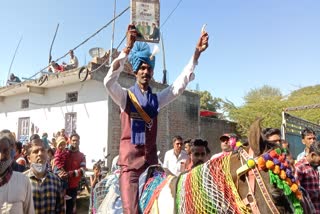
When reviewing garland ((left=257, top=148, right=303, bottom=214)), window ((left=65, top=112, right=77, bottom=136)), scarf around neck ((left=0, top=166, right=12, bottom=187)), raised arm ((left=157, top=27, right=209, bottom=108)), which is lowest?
scarf around neck ((left=0, top=166, right=12, bottom=187))

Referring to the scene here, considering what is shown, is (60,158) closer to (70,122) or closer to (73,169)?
(73,169)

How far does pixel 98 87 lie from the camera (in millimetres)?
12938

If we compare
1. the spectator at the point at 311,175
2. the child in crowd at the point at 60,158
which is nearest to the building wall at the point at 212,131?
the child in crowd at the point at 60,158

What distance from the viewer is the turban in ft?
8.70

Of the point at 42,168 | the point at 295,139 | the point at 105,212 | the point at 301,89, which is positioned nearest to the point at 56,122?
the point at 295,139

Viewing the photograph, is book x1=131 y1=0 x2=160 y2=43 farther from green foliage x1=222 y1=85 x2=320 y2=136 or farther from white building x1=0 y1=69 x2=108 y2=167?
green foliage x1=222 y1=85 x2=320 y2=136

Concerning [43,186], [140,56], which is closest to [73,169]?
[43,186]

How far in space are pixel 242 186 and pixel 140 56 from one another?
1415mm

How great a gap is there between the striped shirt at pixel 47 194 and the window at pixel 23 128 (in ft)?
44.5

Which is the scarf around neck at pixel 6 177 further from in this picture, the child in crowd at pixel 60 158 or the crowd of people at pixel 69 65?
the crowd of people at pixel 69 65

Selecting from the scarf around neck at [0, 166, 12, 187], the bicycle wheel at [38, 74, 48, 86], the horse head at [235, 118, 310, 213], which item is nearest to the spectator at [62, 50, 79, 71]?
the bicycle wheel at [38, 74, 48, 86]

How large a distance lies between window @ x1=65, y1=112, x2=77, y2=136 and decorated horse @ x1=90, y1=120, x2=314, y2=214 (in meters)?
12.2

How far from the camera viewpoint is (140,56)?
2.65 m

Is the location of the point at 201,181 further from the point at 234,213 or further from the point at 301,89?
the point at 301,89
